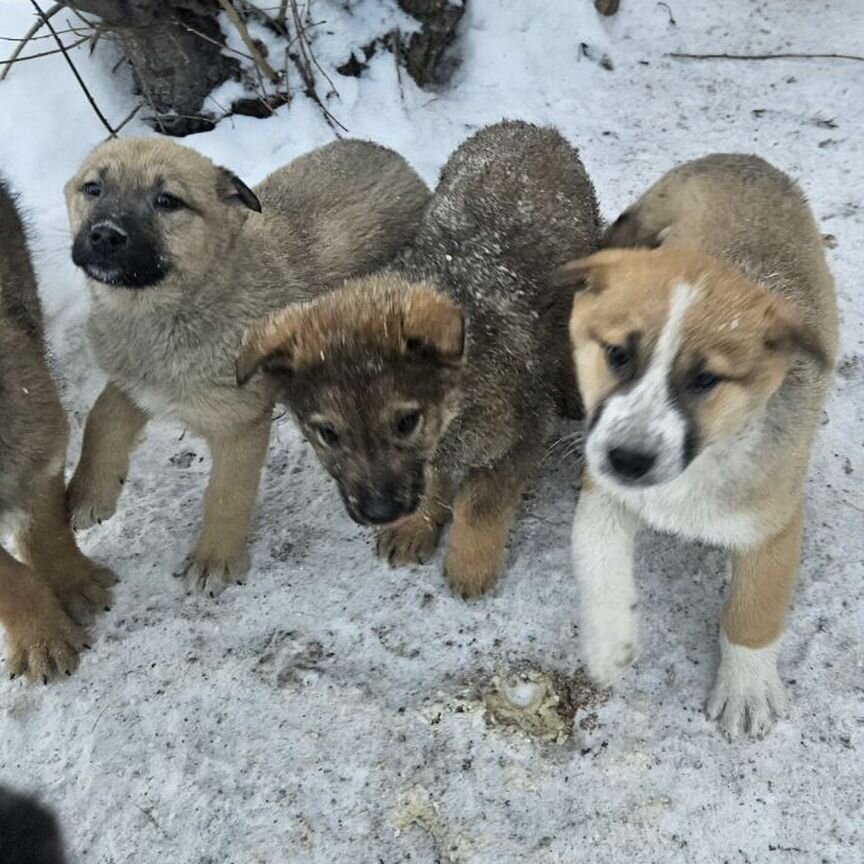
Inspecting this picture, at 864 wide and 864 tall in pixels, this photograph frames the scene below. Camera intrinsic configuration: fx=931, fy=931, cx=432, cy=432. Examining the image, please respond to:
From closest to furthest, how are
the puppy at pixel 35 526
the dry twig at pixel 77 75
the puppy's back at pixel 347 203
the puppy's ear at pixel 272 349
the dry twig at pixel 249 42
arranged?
the puppy's ear at pixel 272 349
the puppy at pixel 35 526
the puppy's back at pixel 347 203
the dry twig at pixel 249 42
the dry twig at pixel 77 75

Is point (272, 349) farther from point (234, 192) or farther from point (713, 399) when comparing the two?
point (713, 399)

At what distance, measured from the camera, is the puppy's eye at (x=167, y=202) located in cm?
389

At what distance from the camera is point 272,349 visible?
335 cm

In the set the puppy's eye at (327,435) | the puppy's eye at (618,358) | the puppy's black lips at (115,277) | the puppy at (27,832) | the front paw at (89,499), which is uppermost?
the puppy's eye at (618,358)

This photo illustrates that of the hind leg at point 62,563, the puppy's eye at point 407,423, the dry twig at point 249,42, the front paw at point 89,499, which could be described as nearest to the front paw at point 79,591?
the hind leg at point 62,563

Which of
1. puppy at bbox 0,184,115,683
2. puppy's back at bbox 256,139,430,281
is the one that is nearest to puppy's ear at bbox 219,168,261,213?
puppy's back at bbox 256,139,430,281

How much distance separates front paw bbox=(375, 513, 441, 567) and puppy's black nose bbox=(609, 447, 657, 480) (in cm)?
144

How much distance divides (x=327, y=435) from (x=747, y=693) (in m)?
1.86

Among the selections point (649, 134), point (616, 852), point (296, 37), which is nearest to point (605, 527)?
point (616, 852)

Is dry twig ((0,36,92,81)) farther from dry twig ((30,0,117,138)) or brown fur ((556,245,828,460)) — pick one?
brown fur ((556,245,828,460))

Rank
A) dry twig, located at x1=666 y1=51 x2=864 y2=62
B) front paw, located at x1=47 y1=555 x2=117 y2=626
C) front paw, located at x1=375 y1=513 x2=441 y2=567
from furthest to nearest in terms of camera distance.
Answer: dry twig, located at x1=666 y1=51 x2=864 y2=62 → front paw, located at x1=375 y1=513 x2=441 y2=567 → front paw, located at x1=47 y1=555 x2=117 y2=626

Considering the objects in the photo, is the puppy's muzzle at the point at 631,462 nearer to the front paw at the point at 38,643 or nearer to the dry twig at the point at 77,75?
the front paw at the point at 38,643

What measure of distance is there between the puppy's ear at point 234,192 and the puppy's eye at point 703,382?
7.17ft

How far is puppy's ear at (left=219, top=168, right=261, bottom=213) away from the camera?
13.5 ft
